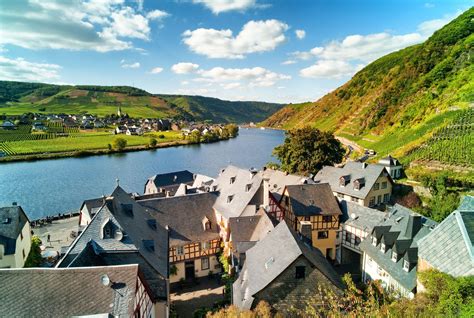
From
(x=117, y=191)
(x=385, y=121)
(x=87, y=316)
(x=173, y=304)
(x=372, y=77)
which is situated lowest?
(x=173, y=304)

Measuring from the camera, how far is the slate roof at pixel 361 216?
34.2 m

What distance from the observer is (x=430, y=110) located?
70.4 m

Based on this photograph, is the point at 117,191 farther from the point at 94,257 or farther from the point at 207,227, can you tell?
the point at 207,227

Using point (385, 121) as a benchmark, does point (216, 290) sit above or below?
below

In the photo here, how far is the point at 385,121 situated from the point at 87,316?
103 m

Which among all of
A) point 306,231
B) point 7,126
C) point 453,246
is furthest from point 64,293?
point 7,126

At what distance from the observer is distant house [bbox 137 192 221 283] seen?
33.3m

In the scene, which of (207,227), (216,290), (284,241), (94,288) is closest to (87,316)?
(94,288)

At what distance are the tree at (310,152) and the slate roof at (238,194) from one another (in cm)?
2399

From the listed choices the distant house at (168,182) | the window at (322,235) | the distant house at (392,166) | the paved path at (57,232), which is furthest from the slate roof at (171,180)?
the distant house at (392,166)

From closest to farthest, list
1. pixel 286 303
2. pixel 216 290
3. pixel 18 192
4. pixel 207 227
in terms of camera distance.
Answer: pixel 286 303, pixel 216 290, pixel 207 227, pixel 18 192

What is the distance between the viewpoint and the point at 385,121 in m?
100

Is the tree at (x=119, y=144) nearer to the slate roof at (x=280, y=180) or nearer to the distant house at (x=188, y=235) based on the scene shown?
the slate roof at (x=280, y=180)

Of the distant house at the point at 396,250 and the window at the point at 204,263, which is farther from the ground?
the distant house at the point at 396,250
